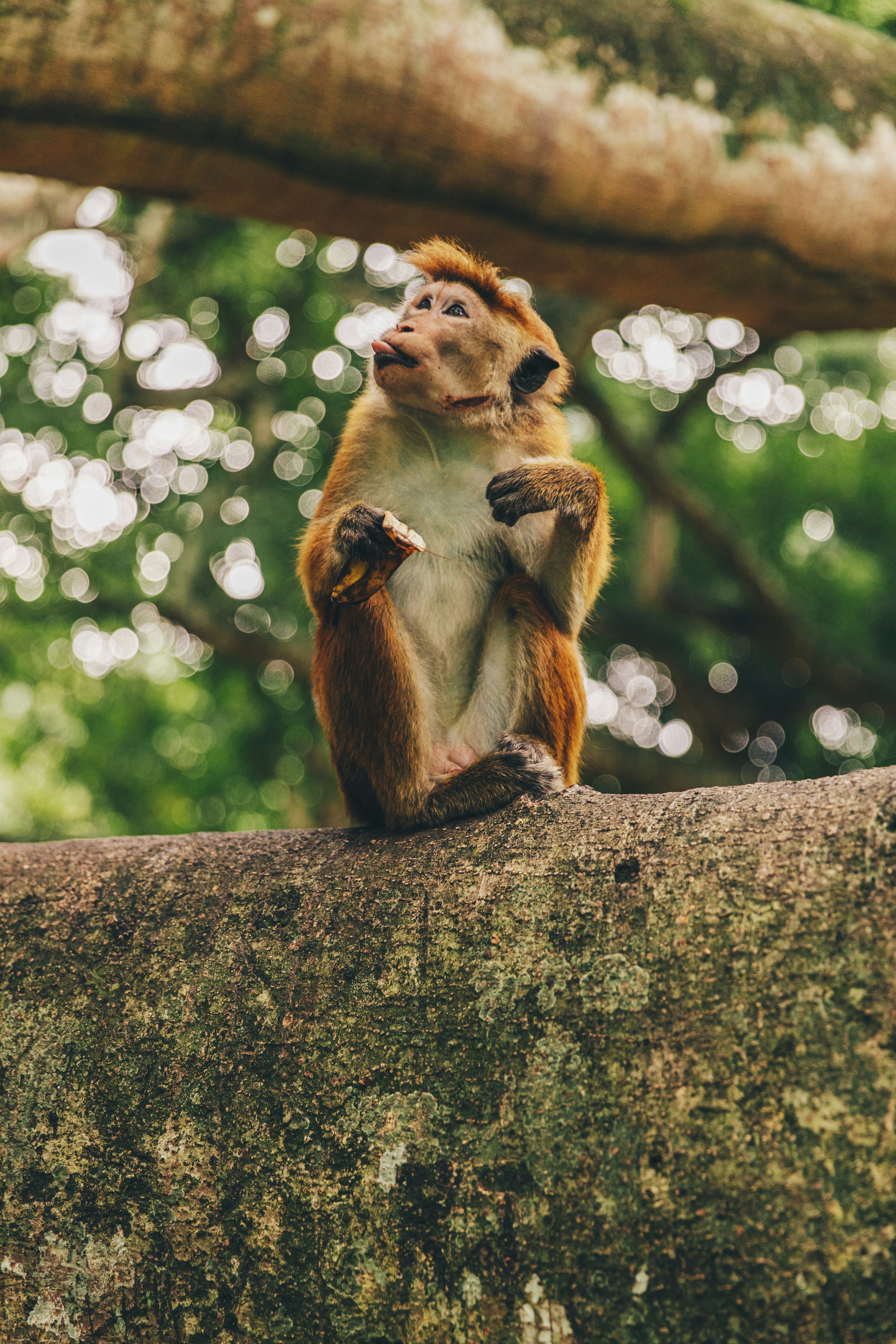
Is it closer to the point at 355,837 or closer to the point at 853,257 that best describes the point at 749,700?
the point at 853,257

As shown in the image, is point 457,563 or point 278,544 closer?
point 457,563

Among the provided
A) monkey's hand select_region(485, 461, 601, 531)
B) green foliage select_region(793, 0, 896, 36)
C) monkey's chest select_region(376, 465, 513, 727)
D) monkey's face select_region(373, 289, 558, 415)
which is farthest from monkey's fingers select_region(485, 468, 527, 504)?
green foliage select_region(793, 0, 896, 36)

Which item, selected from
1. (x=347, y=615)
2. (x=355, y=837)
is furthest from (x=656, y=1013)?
(x=347, y=615)

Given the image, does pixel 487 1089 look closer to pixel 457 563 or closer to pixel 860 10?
pixel 457 563

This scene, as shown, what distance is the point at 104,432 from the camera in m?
11.7

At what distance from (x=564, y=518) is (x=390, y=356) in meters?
0.84

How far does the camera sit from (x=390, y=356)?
3914 millimetres

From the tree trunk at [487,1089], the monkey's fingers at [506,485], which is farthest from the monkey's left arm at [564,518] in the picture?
the tree trunk at [487,1089]

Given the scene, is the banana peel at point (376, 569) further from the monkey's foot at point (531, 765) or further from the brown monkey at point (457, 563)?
the monkey's foot at point (531, 765)

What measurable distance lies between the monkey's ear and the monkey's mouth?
1.32 feet

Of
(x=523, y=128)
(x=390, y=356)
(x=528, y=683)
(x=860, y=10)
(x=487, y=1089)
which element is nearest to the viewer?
(x=487, y=1089)

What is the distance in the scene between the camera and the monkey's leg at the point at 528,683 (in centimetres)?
367

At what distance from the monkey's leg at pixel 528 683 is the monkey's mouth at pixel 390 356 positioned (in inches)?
31.9

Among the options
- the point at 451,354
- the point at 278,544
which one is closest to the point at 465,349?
the point at 451,354
